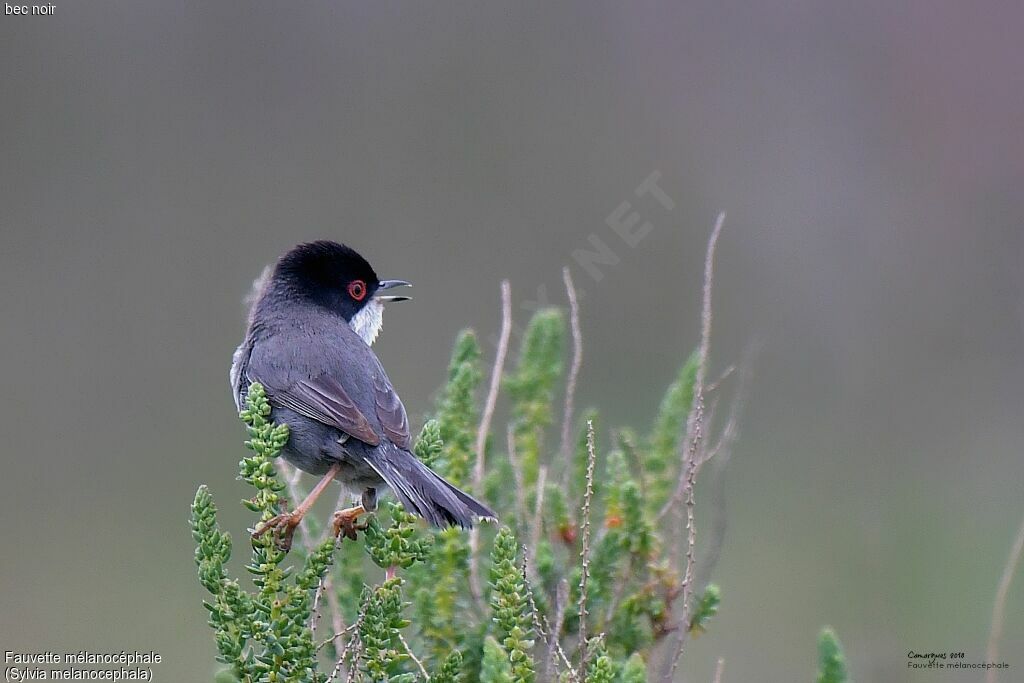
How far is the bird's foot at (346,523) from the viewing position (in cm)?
334

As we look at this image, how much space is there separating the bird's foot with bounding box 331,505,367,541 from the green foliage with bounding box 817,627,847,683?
4.13 ft

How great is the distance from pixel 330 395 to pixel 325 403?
41 mm

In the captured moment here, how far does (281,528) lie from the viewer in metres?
3.01

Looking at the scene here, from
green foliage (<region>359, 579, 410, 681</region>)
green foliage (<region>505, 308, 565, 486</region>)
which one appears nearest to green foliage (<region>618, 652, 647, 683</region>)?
green foliage (<region>359, 579, 410, 681</region>)

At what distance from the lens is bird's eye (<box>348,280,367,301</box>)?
14.8 ft

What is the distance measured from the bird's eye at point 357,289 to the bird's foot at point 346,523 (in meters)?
1.31

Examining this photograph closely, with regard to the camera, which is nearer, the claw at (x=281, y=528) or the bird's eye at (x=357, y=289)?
the claw at (x=281, y=528)

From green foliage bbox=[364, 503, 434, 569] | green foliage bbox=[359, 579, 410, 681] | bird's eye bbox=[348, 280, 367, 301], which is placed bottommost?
green foliage bbox=[359, 579, 410, 681]

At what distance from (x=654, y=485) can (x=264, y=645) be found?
1.55 meters

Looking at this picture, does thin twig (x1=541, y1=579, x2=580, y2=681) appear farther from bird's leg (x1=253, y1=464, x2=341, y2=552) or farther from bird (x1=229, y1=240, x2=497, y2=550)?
bird's leg (x1=253, y1=464, x2=341, y2=552)

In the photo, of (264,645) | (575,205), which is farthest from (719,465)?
(575,205)

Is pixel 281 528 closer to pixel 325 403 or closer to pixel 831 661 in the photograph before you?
pixel 325 403

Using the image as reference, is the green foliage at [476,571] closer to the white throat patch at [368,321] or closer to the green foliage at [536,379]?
the green foliage at [536,379]

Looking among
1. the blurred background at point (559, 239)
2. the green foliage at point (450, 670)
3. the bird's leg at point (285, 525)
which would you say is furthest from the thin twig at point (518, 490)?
the blurred background at point (559, 239)
